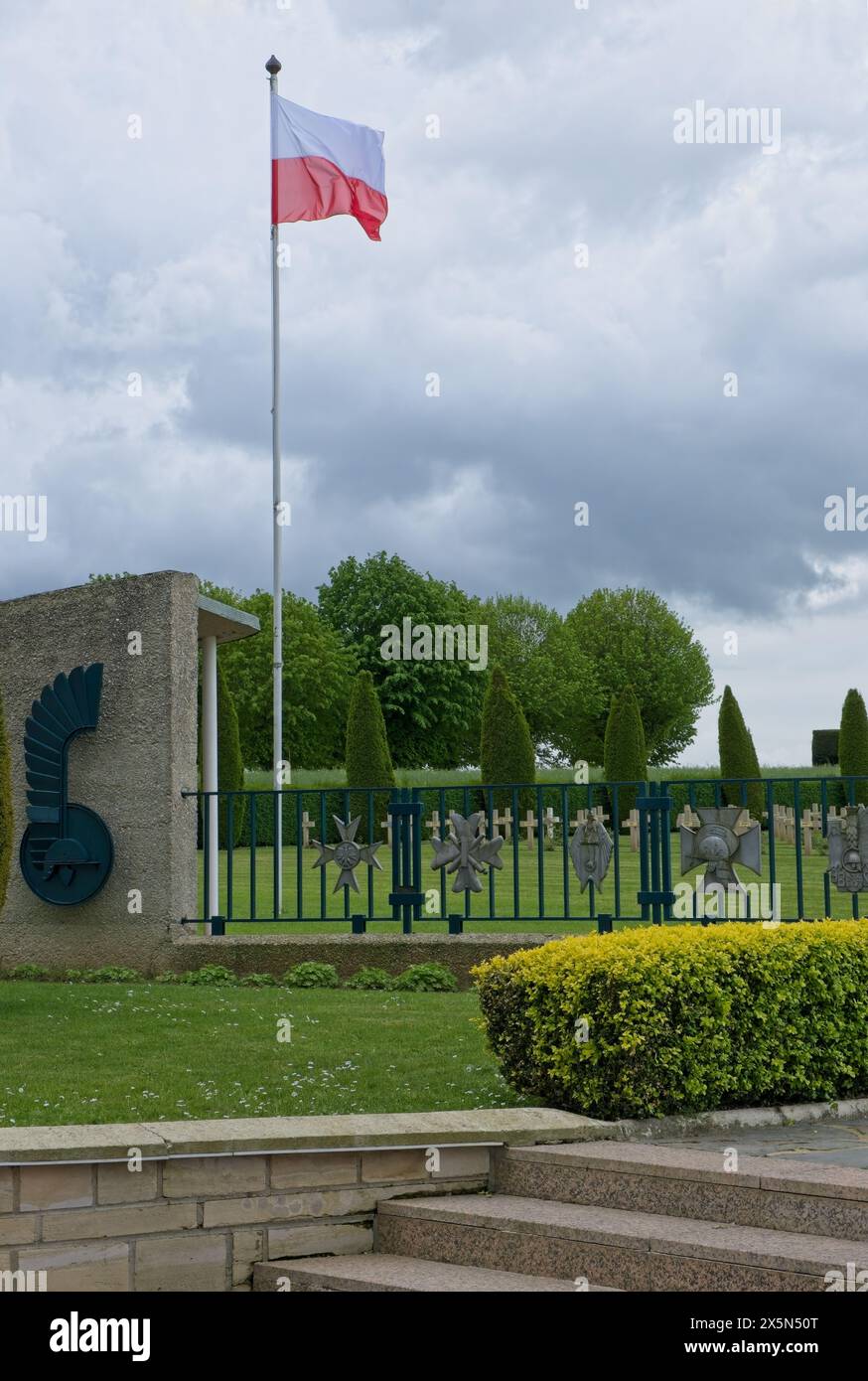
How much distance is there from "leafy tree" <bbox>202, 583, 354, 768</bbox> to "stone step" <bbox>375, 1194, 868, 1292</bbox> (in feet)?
127

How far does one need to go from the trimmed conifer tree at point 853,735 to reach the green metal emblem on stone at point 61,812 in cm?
2552

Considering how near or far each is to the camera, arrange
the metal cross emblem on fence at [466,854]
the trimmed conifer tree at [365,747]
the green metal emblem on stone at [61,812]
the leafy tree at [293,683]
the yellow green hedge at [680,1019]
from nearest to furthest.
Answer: the yellow green hedge at [680,1019], the metal cross emblem on fence at [466,854], the green metal emblem on stone at [61,812], the trimmed conifer tree at [365,747], the leafy tree at [293,683]

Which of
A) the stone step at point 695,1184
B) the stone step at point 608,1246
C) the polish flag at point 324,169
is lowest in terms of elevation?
the stone step at point 608,1246

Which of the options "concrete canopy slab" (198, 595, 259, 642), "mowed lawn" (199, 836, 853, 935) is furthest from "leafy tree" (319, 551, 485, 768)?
"concrete canopy slab" (198, 595, 259, 642)

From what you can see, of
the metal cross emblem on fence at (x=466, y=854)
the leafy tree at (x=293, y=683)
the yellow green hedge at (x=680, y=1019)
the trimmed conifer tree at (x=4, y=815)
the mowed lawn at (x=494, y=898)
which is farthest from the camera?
the leafy tree at (x=293, y=683)

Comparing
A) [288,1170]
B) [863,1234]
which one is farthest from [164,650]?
[863,1234]

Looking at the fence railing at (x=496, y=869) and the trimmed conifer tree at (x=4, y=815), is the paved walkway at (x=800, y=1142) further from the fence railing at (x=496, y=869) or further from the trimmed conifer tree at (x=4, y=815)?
the trimmed conifer tree at (x=4, y=815)

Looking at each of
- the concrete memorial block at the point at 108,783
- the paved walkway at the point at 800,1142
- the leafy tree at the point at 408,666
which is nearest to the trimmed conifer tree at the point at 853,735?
the leafy tree at the point at 408,666

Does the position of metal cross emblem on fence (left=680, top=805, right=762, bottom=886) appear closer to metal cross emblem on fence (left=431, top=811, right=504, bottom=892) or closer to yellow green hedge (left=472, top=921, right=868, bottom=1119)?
metal cross emblem on fence (left=431, top=811, right=504, bottom=892)

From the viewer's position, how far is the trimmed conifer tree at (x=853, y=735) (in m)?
32.2

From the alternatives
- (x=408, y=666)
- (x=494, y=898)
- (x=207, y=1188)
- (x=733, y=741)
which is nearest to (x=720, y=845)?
(x=494, y=898)

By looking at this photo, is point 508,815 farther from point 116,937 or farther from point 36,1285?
point 36,1285

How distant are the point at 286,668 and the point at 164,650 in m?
33.7

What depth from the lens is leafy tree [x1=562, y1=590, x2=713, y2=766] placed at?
179 ft
